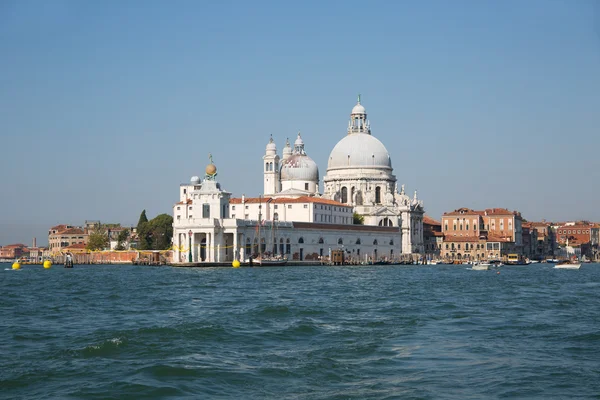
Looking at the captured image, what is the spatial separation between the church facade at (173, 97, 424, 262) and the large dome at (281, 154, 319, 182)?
0.11 m

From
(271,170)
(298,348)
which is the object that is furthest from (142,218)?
(298,348)

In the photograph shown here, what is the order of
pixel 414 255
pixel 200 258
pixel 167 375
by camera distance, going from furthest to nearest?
pixel 414 255
pixel 200 258
pixel 167 375

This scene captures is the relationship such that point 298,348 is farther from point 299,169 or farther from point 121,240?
point 121,240

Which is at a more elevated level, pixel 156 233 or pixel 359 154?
pixel 359 154

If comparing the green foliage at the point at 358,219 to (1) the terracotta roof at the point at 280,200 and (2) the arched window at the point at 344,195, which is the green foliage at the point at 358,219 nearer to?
(2) the arched window at the point at 344,195

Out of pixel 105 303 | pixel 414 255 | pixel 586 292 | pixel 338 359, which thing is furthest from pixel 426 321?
pixel 414 255

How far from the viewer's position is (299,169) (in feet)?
335

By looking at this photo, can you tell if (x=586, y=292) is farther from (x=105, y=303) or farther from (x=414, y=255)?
(x=414, y=255)

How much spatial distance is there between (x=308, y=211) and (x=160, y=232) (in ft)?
53.1

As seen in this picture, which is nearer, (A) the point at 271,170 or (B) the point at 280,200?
(B) the point at 280,200

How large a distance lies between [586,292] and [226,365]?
24950mm

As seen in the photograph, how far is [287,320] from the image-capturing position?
967 inches

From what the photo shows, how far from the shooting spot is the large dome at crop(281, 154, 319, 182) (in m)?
102

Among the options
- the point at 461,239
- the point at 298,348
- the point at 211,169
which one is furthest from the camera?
the point at 461,239
